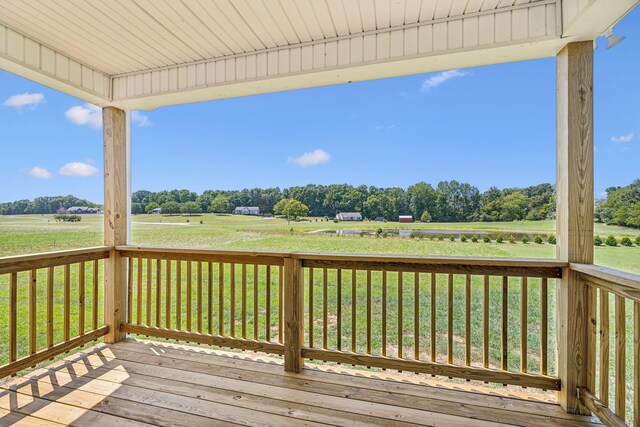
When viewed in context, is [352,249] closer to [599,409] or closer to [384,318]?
[384,318]

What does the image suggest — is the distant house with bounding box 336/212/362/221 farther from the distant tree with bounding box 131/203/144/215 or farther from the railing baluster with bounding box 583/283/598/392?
the distant tree with bounding box 131/203/144/215

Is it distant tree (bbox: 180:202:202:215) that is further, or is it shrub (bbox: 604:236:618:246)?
distant tree (bbox: 180:202:202:215)

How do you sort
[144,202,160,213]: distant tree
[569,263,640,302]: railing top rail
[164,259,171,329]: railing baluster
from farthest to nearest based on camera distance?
[144,202,160,213]: distant tree → [164,259,171,329]: railing baluster → [569,263,640,302]: railing top rail

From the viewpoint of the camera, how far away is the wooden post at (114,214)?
3.01 m

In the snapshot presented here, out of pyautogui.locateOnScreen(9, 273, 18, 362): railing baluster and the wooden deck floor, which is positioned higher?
pyautogui.locateOnScreen(9, 273, 18, 362): railing baluster

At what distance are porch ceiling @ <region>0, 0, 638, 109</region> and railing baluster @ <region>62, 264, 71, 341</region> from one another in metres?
1.61

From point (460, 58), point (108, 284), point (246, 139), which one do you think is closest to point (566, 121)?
point (460, 58)

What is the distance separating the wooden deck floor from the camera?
1.83m

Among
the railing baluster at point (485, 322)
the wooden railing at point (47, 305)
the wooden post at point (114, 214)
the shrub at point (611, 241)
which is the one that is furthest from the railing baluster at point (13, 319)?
the shrub at point (611, 241)

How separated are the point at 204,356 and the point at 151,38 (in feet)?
8.61

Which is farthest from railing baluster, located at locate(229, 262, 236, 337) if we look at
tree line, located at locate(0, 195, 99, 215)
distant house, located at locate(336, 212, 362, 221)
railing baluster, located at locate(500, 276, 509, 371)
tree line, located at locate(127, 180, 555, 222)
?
railing baluster, located at locate(500, 276, 509, 371)

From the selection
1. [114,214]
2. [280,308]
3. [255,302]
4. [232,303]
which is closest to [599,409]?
[280,308]

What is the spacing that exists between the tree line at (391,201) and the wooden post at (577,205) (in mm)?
242

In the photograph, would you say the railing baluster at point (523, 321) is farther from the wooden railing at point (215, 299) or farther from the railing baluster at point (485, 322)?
the wooden railing at point (215, 299)
